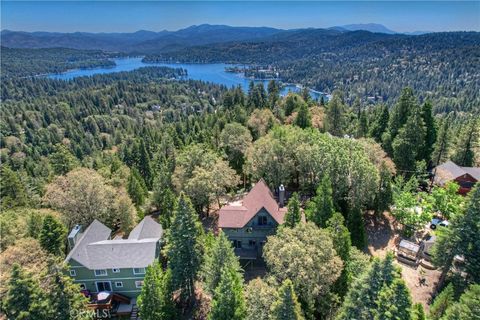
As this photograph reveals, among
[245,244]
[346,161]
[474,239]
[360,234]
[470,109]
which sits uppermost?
[346,161]

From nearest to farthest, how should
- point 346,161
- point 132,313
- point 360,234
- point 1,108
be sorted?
point 132,313, point 360,234, point 346,161, point 1,108

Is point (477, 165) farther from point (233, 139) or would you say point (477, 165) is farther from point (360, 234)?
point (233, 139)

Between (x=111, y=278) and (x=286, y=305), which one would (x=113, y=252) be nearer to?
(x=111, y=278)

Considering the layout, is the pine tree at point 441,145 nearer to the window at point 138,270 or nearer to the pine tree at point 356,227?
the pine tree at point 356,227

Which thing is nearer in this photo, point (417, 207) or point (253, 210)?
point (253, 210)

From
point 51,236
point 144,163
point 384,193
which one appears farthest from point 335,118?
point 51,236

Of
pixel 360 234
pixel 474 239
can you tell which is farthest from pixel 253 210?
pixel 474 239

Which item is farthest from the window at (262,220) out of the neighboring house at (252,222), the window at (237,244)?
the window at (237,244)

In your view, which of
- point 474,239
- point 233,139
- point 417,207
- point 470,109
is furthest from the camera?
point 470,109
